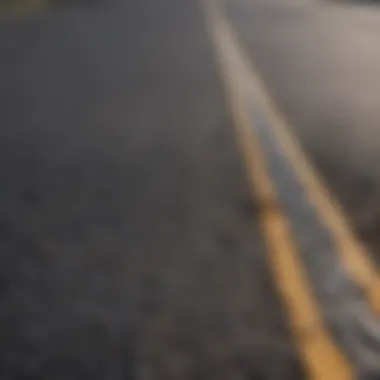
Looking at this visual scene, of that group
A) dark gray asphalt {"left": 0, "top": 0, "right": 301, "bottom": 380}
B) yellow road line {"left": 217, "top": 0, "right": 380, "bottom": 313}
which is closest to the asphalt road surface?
dark gray asphalt {"left": 0, "top": 0, "right": 301, "bottom": 380}

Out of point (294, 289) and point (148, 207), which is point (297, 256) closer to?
point (294, 289)

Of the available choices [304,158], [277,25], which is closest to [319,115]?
[304,158]

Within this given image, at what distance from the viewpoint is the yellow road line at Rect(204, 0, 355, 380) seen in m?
3.48

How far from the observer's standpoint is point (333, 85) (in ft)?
34.9

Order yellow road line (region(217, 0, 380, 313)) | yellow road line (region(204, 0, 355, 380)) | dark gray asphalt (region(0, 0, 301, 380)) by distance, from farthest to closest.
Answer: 1. yellow road line (region(217, 0, 380, 313))
2. dark gray asphalt (region(0, 0, 301, 380))
3. yellow road line (region(204, 0, 355, 380))

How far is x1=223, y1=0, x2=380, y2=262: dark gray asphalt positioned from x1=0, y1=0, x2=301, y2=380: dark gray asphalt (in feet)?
2.07

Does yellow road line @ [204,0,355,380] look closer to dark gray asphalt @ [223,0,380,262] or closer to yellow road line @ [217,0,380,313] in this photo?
yellow road line @ [217,0,380,313]

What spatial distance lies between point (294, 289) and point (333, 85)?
670 centimetres

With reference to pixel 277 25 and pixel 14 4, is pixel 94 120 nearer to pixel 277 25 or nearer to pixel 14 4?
pixel 277 25

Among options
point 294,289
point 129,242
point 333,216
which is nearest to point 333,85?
point 333,216

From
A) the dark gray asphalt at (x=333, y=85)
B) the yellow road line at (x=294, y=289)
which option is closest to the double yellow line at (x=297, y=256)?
the yellow road line at (x=294, y=289)

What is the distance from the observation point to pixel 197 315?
401 centimetres

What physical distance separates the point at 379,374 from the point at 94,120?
568 centimetres

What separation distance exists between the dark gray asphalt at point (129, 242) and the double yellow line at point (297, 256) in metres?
0.09
